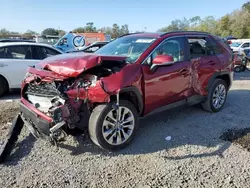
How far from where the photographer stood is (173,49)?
4598 millimetres

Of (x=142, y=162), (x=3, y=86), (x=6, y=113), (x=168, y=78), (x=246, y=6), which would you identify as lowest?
(x=142, y=162)

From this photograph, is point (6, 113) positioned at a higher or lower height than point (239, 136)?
higher

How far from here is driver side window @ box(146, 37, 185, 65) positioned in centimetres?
428

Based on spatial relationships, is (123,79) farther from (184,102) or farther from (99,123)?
(184,102)

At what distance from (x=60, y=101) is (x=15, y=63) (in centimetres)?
418

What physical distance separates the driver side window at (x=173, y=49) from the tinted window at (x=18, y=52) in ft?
14.3

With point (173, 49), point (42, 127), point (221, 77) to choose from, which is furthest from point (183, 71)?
point (42, 127)

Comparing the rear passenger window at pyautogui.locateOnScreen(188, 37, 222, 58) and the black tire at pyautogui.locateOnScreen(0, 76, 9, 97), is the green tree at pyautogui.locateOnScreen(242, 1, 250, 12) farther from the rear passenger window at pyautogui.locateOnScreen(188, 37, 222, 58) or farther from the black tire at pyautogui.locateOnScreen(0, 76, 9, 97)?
the black tire at pyautogui.locateOnScreen(0, 76, 9, 97)

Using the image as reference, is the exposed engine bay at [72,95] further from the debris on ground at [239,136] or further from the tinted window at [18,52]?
the tinted window at [18,52]

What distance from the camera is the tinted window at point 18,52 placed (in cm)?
686

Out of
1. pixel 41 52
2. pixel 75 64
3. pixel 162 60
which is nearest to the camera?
pixel 75 64

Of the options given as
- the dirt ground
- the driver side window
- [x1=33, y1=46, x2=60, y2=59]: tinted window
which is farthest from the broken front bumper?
[x1=33, y1=46, x2=60, y2=59]: tinted window

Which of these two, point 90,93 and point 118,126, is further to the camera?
point 118,126

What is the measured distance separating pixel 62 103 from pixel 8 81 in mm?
4231
